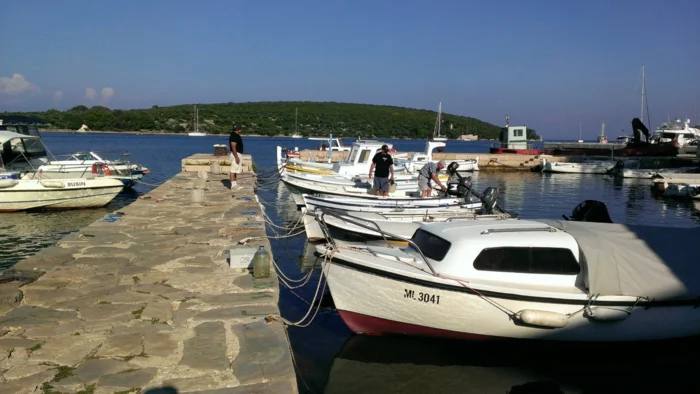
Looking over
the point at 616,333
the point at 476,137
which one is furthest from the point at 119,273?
the point at 476,137

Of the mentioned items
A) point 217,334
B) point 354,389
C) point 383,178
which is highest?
point 383,178

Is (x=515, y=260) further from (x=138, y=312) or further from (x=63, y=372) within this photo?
(x=63, y=372)

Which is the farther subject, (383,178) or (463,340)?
(383,178)

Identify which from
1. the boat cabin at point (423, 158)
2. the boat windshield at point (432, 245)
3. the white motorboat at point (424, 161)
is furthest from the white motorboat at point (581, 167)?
the boat windshield at point (432, 245)

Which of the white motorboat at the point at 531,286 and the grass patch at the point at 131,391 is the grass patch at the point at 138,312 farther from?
the white motorboat at the point at 531,286

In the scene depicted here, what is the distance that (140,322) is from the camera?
6000 mm

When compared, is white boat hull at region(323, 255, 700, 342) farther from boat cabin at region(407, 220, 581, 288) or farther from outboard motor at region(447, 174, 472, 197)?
outboard motor at region(447, 174, 472, 197)

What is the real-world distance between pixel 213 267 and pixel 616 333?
5927 millimetres

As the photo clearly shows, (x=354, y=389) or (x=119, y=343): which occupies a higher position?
(x=119, y=343)

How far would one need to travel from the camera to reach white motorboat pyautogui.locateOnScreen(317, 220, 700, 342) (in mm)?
7434

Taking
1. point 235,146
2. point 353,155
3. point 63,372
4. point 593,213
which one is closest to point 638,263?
point 593,213

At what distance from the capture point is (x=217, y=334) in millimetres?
5746

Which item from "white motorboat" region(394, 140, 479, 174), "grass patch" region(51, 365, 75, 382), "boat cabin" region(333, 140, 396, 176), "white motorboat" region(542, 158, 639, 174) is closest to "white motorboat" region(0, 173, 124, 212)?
"boat cabin" region(333, 140, 396, 176)

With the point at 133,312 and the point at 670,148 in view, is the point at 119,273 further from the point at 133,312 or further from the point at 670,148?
the point at 670,148
